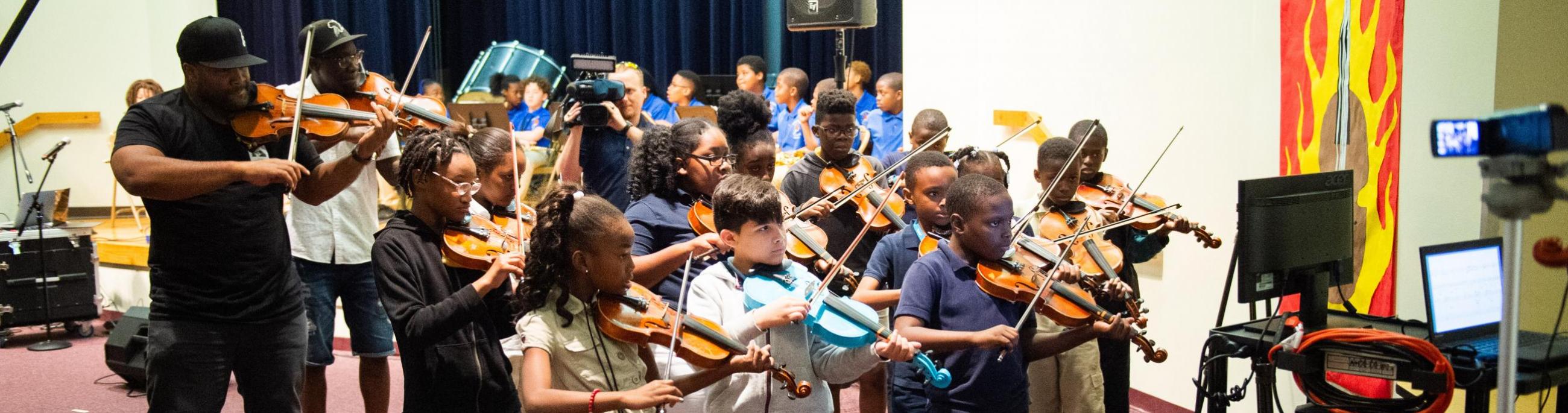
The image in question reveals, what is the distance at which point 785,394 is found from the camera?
2.42 metres

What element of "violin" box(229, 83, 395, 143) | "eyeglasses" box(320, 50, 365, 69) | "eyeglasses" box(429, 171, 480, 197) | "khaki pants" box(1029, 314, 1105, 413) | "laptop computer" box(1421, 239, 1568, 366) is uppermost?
"eyeglasses" box(320, 50, 365, 69)

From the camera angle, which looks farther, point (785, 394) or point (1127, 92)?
point (1127, 92)

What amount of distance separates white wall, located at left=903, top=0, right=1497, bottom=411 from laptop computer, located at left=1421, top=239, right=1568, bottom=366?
58cm

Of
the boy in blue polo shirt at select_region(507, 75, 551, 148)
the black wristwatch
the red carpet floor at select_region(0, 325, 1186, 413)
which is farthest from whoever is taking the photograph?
the boy in blue polo shirt at select_region(507, 75, 551, 148)

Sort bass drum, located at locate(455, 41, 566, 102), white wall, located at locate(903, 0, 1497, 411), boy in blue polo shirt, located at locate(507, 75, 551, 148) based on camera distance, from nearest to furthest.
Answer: white wall, located at locate(903, 0, 1497, 411) < boy in blue polo shirt, located at locate(507, 75, 551, 148) < bass drum, located at locate(455, 41, 566, 102)

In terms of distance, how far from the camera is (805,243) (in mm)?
3164

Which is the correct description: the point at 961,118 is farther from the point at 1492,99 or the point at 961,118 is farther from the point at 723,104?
the point at 1492,99

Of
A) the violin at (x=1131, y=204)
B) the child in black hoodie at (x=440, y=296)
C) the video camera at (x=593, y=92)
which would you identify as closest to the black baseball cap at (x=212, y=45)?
the child in black hoodie at (x=440, y=296)

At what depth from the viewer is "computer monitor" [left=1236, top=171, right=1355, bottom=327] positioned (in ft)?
8.55

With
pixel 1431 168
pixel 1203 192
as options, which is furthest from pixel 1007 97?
pixel 1431 168

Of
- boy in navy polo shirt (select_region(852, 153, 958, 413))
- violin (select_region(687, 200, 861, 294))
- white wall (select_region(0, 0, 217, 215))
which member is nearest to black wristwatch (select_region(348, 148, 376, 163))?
violin (select_region(687, 200, 861, 294))

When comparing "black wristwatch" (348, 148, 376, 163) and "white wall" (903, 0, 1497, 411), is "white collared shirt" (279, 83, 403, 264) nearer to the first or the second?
"black wristwatch" (348, 148, 376, 163)

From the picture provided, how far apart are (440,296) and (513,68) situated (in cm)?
642

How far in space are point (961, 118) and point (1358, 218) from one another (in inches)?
79.1
